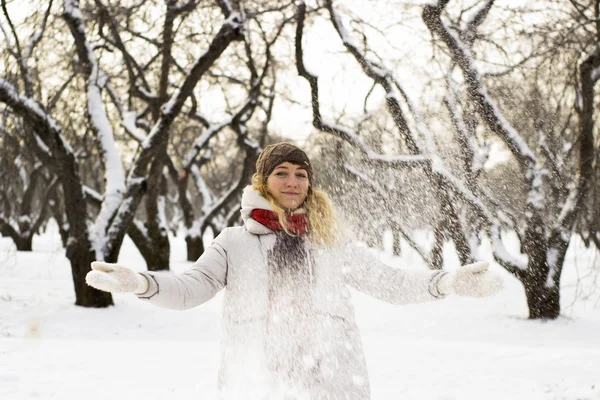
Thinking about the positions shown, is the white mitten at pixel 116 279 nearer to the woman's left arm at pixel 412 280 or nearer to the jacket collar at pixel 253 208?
the jacket collar at pixel 253 208

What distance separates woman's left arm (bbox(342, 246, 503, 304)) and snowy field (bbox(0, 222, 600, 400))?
2.95 metres

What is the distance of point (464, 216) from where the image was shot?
331 inches

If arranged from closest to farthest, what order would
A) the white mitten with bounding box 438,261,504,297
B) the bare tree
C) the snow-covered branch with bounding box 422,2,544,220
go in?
the white mitten with bounding box 438,261,504,297 < the snow-covered branch with bounding box 422,2,544,220 < the bare tree

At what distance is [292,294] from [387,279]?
1.22ft

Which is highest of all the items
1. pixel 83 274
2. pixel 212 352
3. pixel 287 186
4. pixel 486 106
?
pixel 486 106

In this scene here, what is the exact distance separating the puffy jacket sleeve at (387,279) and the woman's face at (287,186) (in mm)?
312

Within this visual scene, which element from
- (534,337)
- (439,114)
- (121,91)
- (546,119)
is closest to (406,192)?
(439,114)

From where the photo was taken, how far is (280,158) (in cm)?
246

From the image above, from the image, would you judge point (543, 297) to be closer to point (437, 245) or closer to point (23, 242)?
point (437, 245)

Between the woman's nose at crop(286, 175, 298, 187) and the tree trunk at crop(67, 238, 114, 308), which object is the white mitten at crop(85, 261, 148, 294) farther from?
the tree trunk at crop(67, 238, 114, 308)

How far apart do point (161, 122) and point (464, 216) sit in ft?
15.2

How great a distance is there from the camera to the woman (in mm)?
2150

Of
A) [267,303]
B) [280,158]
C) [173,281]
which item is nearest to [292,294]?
[267,303]

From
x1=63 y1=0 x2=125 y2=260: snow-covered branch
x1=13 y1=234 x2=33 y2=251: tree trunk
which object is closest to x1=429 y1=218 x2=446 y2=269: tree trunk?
x1=63 y1=0 x2=125 y2=260: snow-covered branch
